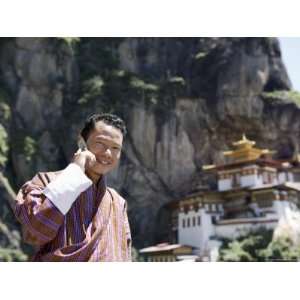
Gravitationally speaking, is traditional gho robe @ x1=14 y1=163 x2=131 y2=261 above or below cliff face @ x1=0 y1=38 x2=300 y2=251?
below

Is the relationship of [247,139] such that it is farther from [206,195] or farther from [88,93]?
[88,93]

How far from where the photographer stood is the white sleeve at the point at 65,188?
4.11 ft

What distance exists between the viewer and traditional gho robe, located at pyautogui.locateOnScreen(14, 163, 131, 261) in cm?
125

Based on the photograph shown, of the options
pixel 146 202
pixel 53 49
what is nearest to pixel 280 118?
pixel 146 202

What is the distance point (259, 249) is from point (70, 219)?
1412cm

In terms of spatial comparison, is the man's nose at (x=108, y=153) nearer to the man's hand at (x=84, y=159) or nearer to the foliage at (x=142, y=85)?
the man's hand at (x=84, y=159)

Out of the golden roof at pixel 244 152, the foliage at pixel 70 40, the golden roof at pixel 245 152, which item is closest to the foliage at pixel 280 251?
the golden roof at pixel 244 152

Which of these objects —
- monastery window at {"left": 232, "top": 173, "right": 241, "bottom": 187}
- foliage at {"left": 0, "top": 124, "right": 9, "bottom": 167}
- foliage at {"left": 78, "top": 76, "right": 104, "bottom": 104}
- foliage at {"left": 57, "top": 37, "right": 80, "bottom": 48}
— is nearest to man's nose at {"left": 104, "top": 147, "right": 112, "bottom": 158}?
foliage at {"left": 0, "top": 124, "right": 9, "bottom": 167}

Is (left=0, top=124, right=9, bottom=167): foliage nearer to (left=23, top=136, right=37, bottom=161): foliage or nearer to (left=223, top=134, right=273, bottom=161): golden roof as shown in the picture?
(left=23, top=136, right=37, bottom=161): foliage

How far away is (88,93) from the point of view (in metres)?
19.1

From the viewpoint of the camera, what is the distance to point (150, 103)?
63.1 feet

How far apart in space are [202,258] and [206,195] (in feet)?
8.88

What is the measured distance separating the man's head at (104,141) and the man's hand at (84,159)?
0.03 m

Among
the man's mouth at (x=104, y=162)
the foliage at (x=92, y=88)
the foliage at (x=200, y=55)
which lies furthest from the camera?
the foliage at (x=200, y=55)
